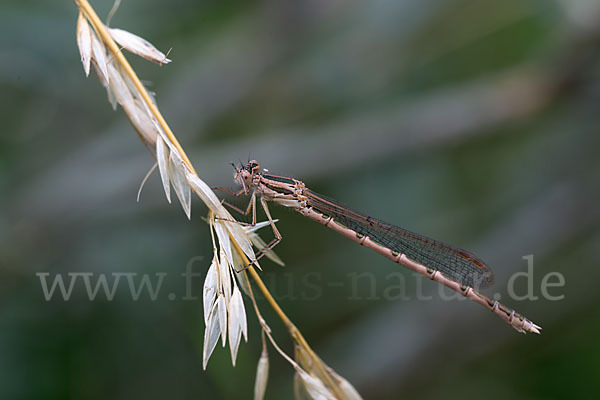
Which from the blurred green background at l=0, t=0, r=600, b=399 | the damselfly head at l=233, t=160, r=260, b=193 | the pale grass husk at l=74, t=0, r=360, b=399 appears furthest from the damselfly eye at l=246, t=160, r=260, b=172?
the pale grass husk at l=74, t=0, r=360, b=399

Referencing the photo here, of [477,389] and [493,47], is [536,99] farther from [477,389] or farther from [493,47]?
[477,389]

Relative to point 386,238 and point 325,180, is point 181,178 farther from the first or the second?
point 325,180

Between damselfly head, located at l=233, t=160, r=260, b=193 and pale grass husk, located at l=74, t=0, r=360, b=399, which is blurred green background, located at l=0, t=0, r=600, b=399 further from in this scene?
pale grass husk, located at l=74, t=0, r=360, b=399

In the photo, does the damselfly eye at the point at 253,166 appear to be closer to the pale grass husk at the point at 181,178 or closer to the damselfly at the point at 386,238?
the damselfly at the point at 386,238

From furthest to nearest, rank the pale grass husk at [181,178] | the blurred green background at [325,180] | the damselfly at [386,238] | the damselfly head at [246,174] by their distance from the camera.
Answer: the blurred green background at [325,180] < the damselfly at [386,238] < the damselfly head at [246,174] < the pale grass husk at [181,178]

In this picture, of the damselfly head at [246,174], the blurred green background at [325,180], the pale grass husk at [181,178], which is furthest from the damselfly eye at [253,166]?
the pale grass husk at [181,178]

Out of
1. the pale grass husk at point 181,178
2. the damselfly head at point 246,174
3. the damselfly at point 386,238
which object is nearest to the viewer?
the pale grass husk at point 181,178
